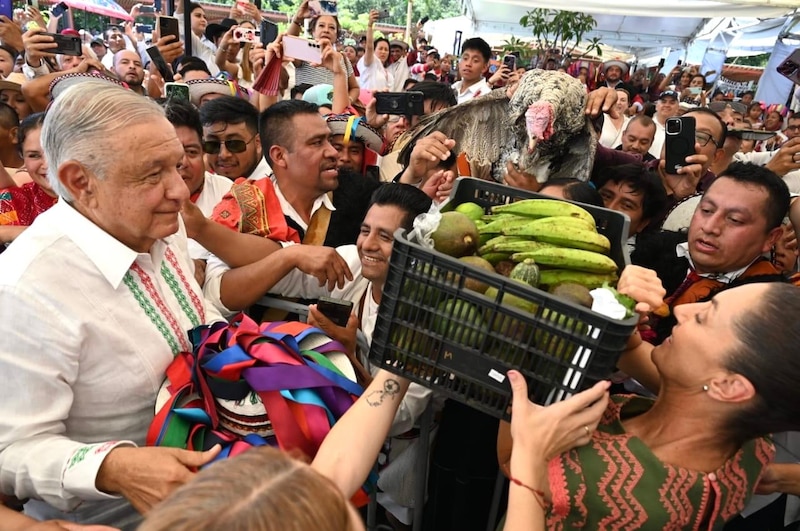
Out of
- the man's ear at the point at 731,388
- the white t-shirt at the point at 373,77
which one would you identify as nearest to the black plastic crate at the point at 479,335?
the man's ear at the point at 731,388

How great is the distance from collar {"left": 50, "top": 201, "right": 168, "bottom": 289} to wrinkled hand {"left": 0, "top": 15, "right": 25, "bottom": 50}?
171 inches

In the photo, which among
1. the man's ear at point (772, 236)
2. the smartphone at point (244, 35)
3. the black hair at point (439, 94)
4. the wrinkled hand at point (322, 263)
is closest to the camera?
the wrinkled hand at point (322, 263)

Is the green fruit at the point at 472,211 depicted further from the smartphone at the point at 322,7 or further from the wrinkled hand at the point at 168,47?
the smartphone at the point at 322,7

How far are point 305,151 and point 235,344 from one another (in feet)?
5.24

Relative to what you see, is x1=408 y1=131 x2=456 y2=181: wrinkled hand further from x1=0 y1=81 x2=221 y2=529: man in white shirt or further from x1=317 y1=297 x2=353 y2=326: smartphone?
x1=0 y1=81 x2=221 y2=529: man in white shirt

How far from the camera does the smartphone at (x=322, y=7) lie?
5539 mm

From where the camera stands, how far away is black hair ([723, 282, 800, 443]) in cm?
112

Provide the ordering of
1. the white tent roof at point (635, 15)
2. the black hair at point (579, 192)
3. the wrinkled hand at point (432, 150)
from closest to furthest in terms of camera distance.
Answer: the black hair at point (579, 192) → the wrinkled hand at point (432, 150) → the white tent roof at point (635, 15)

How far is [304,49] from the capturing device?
4.01 m

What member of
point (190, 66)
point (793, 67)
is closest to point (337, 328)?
point (190, 66)

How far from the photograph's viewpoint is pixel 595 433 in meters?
1.33

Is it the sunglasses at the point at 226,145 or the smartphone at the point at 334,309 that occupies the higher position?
the sunglasses at the point at 226,145

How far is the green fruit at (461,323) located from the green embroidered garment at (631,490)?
38 centimetres

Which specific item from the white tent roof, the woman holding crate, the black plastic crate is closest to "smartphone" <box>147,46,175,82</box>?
the black plastic crate
